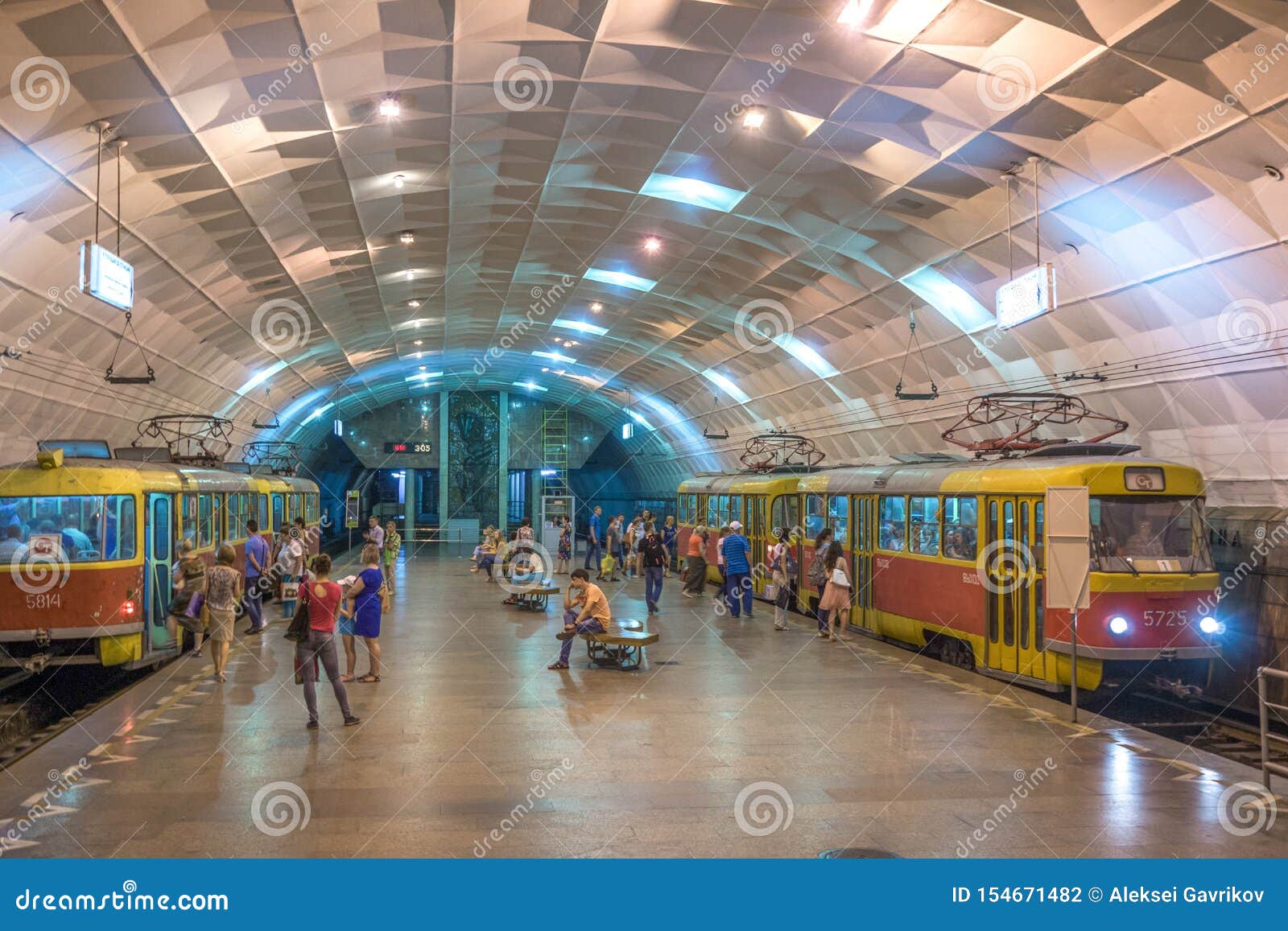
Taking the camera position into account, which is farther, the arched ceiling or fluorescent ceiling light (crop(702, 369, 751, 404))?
fluorescent ceiling light (crop(702, 369, 751, 404))

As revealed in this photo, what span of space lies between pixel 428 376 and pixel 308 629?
32652 mm

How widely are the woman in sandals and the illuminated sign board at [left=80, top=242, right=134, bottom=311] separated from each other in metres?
3.79

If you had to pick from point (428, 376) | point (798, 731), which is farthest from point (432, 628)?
point (428, 376)

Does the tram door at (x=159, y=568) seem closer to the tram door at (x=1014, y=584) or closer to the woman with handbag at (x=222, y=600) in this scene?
the woman with handbag at (x=222, y=600)

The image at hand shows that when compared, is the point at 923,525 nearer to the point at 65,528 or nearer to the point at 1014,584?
the point at 1014,584

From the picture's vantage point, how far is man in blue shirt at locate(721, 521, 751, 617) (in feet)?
55.1

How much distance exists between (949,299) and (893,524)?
5.25 meters

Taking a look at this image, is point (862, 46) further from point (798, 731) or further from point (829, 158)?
point (798, 731)

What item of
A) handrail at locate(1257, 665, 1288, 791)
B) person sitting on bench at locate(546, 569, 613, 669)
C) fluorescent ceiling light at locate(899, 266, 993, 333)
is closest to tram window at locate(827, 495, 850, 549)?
fluorescent ceiling light at locate(899, 266, 993, 333)

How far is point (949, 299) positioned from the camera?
60.4ft

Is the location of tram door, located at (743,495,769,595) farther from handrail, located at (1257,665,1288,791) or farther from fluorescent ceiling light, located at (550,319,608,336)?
handrail, located at (1257,665,1288,791)

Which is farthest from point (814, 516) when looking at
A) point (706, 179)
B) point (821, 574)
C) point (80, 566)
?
point (80, 566)

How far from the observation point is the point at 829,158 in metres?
14.5

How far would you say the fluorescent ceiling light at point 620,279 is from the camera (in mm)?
23219
